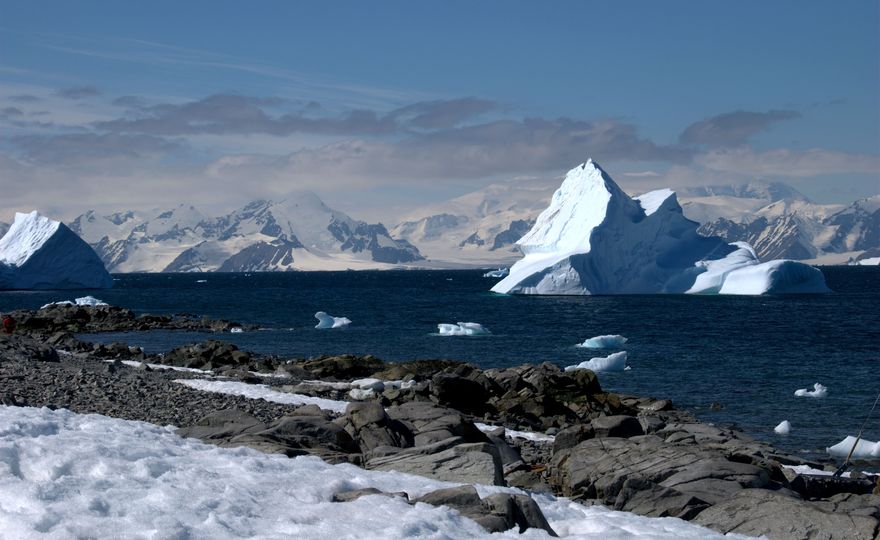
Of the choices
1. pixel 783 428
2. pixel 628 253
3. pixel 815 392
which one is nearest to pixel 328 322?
pixel 628 253

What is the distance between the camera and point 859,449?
59.1 feet

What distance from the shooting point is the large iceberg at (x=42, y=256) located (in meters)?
101

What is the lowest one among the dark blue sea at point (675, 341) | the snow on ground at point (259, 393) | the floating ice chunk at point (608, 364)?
the dark blue sea at point (675, 341)

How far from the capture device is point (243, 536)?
752 cm

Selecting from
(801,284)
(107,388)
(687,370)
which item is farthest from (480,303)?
(107,388)

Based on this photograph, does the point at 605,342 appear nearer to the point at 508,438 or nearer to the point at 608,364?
the point at 608,364

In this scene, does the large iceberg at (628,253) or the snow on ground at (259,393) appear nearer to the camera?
the snow on ground at (259,393)

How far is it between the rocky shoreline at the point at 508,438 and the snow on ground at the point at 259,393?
1.84 feet

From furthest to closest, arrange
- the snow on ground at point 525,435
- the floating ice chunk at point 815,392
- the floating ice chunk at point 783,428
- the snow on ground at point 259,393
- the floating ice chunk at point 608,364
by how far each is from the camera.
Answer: the floating ice chunk at point 608,364, the floating ice chunk at point 815,392, the floating ice chunk at point 783,428, the snow on ground at point 259,393, the snow on ground at point 525,435

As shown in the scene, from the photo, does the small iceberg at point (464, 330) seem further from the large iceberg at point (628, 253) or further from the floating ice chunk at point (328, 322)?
the large iceberg at point (628, 253)

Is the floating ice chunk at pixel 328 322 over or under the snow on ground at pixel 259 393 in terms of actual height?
under

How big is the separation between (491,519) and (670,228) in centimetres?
6210

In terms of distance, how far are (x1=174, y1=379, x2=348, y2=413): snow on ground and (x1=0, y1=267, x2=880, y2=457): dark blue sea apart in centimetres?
936

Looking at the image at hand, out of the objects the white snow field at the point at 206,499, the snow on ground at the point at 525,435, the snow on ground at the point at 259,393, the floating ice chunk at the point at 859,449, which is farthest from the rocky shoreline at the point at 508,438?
the floating ice chunk at the point at 859,449
